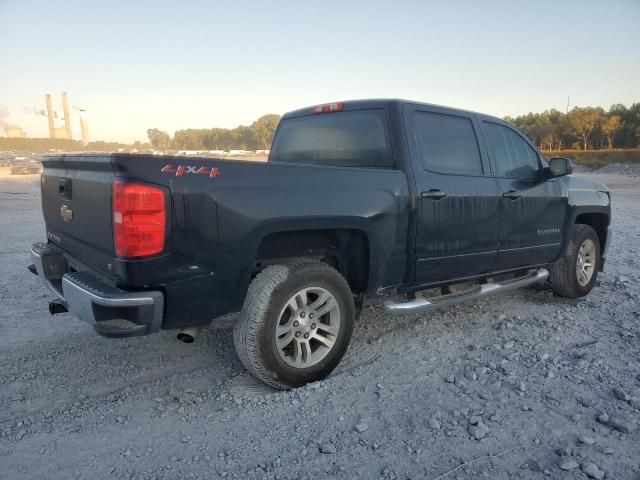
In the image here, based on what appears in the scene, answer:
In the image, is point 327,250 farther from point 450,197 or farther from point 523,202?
point 523,202

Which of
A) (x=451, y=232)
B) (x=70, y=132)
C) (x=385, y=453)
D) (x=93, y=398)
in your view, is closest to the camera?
(x=385, y=453)

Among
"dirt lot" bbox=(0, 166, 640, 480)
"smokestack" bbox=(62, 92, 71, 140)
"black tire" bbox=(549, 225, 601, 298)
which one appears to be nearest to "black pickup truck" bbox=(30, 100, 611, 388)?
"dirt lot" bbox=(0, 166, 640, 480)

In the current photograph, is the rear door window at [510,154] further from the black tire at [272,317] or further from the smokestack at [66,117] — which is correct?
the smokestack at [66,117]

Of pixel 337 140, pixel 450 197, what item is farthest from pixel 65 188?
pixel 450 197

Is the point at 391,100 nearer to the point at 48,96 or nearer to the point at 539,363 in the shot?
the point at 539,363

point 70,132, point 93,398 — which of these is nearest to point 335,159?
point 93,398

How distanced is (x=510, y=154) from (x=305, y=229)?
254 centimetres

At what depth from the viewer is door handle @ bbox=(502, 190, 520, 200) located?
13.8 feet

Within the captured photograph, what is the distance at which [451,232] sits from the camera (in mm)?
3756

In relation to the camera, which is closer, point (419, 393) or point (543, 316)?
point (419, 393)

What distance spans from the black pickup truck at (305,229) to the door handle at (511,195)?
0.05 feet

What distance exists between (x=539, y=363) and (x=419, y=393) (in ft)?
3.53

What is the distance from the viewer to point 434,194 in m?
3.58

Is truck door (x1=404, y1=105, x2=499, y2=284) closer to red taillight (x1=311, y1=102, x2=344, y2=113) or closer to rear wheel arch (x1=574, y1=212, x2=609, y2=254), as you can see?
red taillight (x1=311, y1=102, x2=344, y2=113)
